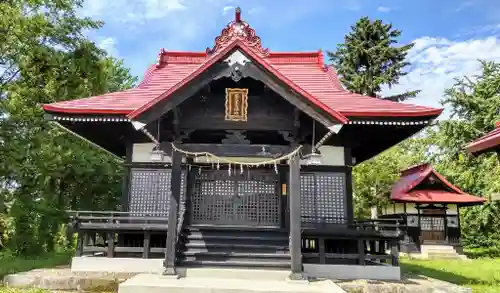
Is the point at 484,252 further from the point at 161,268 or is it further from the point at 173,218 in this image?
the point at 173,218

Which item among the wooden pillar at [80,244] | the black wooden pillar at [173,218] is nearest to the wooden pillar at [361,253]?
the black wooden pillar at [173,218]

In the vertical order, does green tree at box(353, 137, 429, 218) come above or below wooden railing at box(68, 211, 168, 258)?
above

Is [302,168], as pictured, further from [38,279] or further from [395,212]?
[395,212]

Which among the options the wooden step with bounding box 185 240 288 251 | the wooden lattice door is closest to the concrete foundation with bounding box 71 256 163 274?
the wooden step with bounding box 185 240 288 251

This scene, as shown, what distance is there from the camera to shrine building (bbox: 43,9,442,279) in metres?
8.34

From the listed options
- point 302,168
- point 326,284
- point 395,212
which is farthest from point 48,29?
point 395,212

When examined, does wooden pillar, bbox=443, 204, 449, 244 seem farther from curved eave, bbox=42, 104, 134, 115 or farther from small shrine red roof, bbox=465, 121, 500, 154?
curved eave, bbox=42, 104, 134, 115

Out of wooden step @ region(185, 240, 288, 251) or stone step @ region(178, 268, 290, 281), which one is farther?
wooden step @ region(185, 240, 288, 251)

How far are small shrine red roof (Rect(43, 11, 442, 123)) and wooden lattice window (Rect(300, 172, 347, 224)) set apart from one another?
2.10 m

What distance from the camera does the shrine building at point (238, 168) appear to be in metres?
8.34

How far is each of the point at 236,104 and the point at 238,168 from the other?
8.44ft

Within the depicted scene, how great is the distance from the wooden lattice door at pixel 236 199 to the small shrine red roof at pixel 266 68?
2.78m

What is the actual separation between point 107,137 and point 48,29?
7.46m

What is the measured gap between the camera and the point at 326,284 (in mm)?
8102
